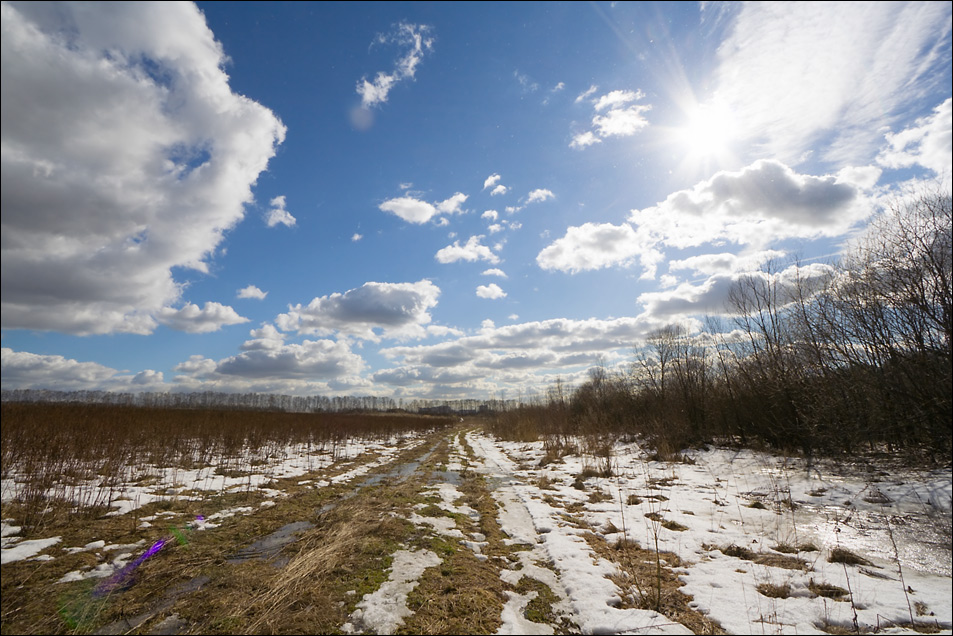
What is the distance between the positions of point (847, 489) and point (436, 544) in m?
9.41

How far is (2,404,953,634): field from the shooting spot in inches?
144

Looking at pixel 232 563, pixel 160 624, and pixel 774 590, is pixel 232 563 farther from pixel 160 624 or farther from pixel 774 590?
pixel 774 590

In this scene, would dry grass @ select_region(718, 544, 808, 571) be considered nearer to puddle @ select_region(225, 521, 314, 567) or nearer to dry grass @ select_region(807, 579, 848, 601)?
dry grass @ select_region(807, 579, 848, 601)

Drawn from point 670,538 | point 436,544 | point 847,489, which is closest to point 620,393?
point 847,489

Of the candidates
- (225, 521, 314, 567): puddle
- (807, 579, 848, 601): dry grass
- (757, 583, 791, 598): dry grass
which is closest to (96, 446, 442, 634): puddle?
(225, 521, 314, 567): puddle

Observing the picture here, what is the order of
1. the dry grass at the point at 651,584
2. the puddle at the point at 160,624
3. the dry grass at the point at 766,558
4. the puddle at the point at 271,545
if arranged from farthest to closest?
the puddle at the point at 271,545 → the dry grass at the point at 766,558 → the dry grass at the point at 651,584 → the puddle at the point at 160,624

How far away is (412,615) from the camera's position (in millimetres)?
3660

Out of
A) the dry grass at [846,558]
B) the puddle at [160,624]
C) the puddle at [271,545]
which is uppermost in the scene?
the dry grass at [846,558]

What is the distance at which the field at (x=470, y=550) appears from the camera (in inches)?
144

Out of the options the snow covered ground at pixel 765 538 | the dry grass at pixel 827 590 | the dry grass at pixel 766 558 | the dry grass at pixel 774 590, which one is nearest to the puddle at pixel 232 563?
the snow covered ground at pixel 765 538

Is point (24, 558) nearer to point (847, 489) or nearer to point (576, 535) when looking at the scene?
point (576, 535)

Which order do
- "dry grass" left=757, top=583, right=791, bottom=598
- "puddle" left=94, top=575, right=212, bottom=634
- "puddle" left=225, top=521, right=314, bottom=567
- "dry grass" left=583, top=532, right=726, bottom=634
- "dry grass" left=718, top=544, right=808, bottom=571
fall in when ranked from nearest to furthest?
"puddle" left=94, top=575, right=212, bottom=634, "dry grass" left=583, top=532, right=726, bottom=634, "dry grass" left=757, top=583, right=791, bottom=598, "dry grass" left=718, top=544, right=808, bottom=571, "puddle" left=225, top=521, right=314, bottom=567

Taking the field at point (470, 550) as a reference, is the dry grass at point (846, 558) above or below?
above

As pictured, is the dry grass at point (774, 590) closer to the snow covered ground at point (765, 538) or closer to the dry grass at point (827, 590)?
the snow covered ground at point (765, 538)
